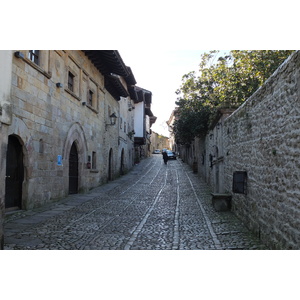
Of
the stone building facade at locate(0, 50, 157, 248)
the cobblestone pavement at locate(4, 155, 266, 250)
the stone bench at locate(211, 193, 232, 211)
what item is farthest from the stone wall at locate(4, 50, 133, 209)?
the stone bench at locate(211, 193, 232, 211)

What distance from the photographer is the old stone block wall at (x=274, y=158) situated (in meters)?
3.73

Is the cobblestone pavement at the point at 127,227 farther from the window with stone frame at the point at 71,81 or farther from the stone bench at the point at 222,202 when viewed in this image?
the window with stone frame at the point at 71,81

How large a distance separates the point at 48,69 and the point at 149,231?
6.16 metres

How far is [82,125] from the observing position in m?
12.7

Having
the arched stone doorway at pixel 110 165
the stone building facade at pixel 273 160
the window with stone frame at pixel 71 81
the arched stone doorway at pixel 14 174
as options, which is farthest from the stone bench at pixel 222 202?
the arched stone doorway at pixel 110 165

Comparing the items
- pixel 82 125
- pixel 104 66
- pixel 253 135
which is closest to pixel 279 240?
pixel 253 135

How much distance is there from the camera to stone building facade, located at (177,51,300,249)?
3742 millimetres

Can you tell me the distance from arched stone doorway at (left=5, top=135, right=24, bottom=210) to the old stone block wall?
5735 mm

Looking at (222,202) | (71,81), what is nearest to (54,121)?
(71,81)

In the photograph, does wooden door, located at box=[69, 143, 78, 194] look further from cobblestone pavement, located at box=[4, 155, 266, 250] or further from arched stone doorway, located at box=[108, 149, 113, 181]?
arched stone doorway, located at box=[108, 149, 113, 181]

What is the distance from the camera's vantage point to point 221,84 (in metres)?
15.1

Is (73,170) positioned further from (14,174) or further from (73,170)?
(14,174)

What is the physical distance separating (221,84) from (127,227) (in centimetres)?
1079

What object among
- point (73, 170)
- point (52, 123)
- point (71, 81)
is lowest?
point (73, 170)
